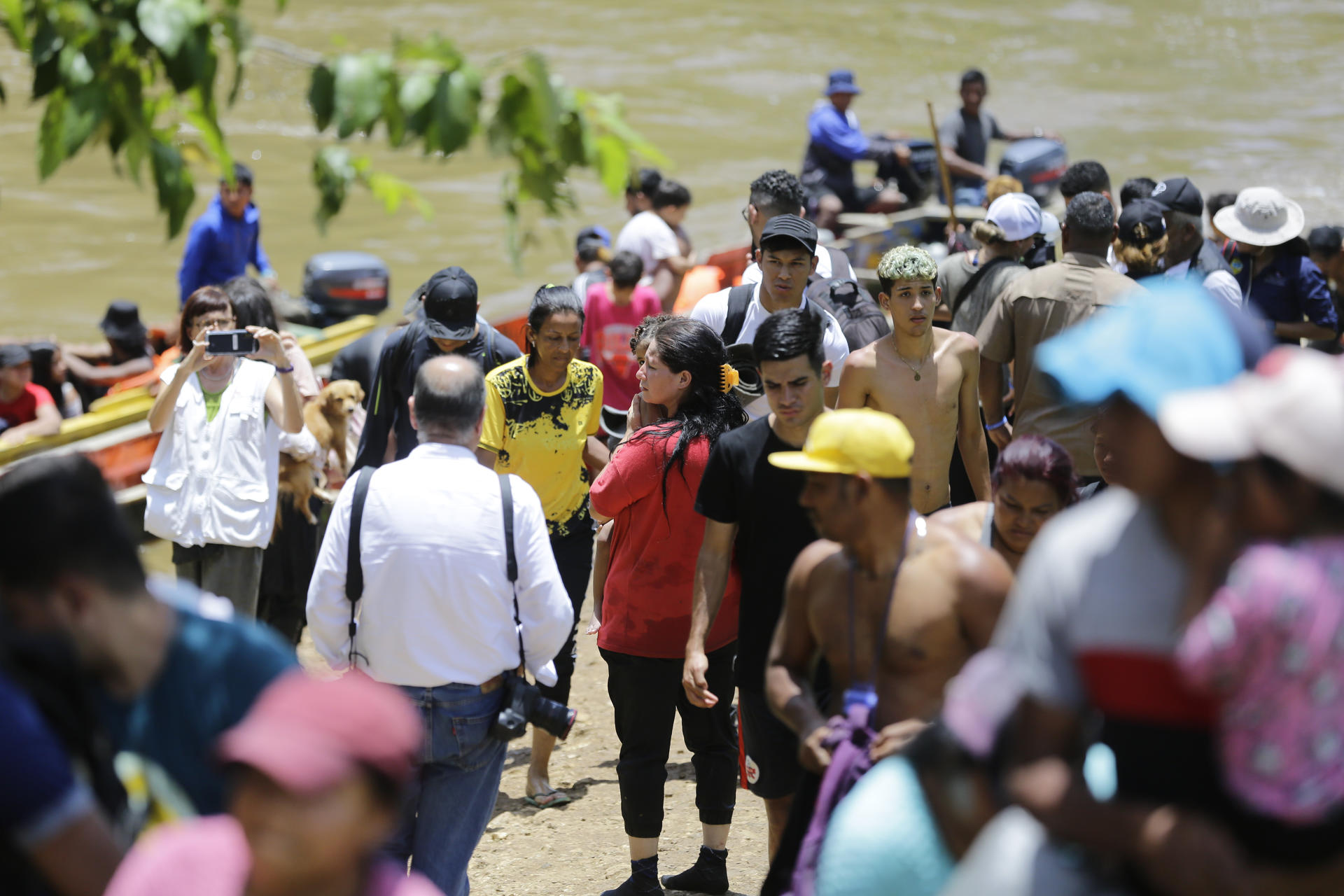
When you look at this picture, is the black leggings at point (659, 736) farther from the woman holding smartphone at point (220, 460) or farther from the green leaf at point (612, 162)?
the green leaf at point (612, 162)

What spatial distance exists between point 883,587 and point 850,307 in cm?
359

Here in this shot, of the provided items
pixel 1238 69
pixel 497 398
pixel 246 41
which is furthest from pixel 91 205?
pixel 1238 69

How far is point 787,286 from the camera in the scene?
18.5 ft

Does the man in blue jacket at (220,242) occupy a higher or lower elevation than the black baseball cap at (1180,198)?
lower

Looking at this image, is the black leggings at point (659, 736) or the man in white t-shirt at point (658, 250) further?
the man in white t-shirt at point (658, 250)

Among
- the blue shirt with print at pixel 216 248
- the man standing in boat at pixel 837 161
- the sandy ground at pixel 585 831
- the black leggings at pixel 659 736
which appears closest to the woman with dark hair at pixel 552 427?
the sandy ground at pixel 585 831

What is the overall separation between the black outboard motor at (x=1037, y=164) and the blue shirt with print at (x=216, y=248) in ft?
25.8

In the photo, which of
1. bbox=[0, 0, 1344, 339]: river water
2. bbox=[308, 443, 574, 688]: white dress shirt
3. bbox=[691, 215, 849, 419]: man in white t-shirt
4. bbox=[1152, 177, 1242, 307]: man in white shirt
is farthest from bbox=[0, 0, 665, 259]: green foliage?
bbox=[0, 0, 1344, 339]: river water

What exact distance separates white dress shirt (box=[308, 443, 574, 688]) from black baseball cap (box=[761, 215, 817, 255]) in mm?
2116

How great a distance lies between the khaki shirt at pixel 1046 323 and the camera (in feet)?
19.1

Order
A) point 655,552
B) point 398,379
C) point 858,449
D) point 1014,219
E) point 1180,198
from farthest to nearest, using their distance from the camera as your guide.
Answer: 1. point 1180,198
2. point 1014,219
3. point 398,379
4. point 655,552
5. point 858,449

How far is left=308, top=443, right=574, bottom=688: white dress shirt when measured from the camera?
3.75m

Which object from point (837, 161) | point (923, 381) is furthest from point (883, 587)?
point (837, 161)

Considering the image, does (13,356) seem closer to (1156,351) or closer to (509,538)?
(509,538)
